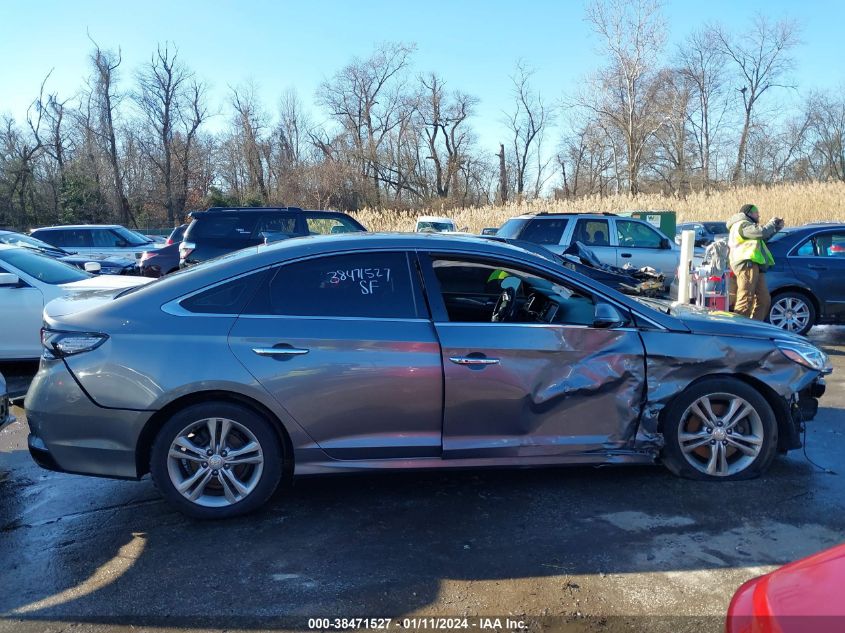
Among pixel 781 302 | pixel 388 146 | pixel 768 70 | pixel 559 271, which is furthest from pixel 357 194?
pixel 559 271

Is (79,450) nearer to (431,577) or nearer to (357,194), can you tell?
(431,577)

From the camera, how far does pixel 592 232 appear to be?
11.8 meters

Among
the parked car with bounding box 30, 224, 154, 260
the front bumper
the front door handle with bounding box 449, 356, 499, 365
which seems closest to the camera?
the front bumper

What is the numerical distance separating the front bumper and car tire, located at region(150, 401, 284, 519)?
0.49 feet

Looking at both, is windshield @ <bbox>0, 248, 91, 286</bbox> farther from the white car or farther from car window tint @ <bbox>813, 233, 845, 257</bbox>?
car window tint @ <bbox>813, 233, 845, 257</bbox>

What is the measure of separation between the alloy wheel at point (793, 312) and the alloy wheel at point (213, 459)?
26.8 feet

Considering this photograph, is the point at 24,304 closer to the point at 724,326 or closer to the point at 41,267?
the point at 41,267

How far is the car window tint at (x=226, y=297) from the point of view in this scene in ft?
12.9

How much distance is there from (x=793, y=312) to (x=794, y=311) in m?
0.02

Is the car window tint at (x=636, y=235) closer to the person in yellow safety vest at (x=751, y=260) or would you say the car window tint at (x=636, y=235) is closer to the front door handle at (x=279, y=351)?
the person in yellow safety vest at (x=751, y=260)

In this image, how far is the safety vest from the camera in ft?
28.2

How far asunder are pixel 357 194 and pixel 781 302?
4089 cm

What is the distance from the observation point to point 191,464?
3.89 metres

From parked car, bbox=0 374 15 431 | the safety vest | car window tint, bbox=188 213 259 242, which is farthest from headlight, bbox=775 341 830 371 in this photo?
car window tint, bbox=188 213 259 242
